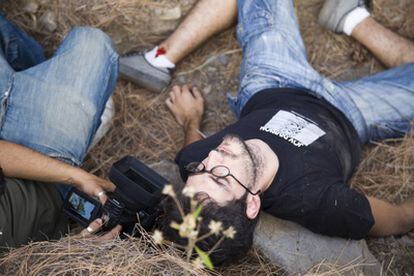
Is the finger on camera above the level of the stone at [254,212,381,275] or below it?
above

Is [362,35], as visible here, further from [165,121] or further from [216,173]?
→ [216,173]

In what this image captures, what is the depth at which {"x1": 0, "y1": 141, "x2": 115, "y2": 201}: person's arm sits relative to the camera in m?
2.55

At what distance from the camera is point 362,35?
349 centimetres

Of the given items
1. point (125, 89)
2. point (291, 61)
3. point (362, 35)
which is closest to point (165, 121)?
point (125, 89)

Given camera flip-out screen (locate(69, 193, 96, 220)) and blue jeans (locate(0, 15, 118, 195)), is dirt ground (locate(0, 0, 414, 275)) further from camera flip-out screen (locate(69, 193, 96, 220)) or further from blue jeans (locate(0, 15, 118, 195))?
camera flip-out screen (locate(69, 193, 96, 220))

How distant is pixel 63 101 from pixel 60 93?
47 millimetres

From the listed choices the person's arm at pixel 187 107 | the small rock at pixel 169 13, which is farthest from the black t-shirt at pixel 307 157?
the small rock at pixel 169 13

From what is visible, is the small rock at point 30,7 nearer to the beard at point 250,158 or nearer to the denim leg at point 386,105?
the beard at point 250,158

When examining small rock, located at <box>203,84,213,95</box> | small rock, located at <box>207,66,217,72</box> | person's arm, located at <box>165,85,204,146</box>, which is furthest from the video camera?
small rock, located at <box>207,66,217,72</box>

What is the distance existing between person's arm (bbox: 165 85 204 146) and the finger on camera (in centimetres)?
93

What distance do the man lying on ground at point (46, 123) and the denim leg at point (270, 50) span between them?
772mm

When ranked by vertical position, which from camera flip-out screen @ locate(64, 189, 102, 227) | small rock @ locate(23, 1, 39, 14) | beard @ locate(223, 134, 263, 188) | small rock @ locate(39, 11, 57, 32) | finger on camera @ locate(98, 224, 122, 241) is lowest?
finger on camera @ locate(98, 224, 122, 241)

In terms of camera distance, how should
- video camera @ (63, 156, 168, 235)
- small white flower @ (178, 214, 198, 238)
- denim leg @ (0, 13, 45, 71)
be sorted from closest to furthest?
small white flower @ (178, 214, 198, 238) < video camera @ (63, 156, 168, 235) < denim leg @ (0, 13, 45, 71)

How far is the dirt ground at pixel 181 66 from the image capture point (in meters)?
3.19
